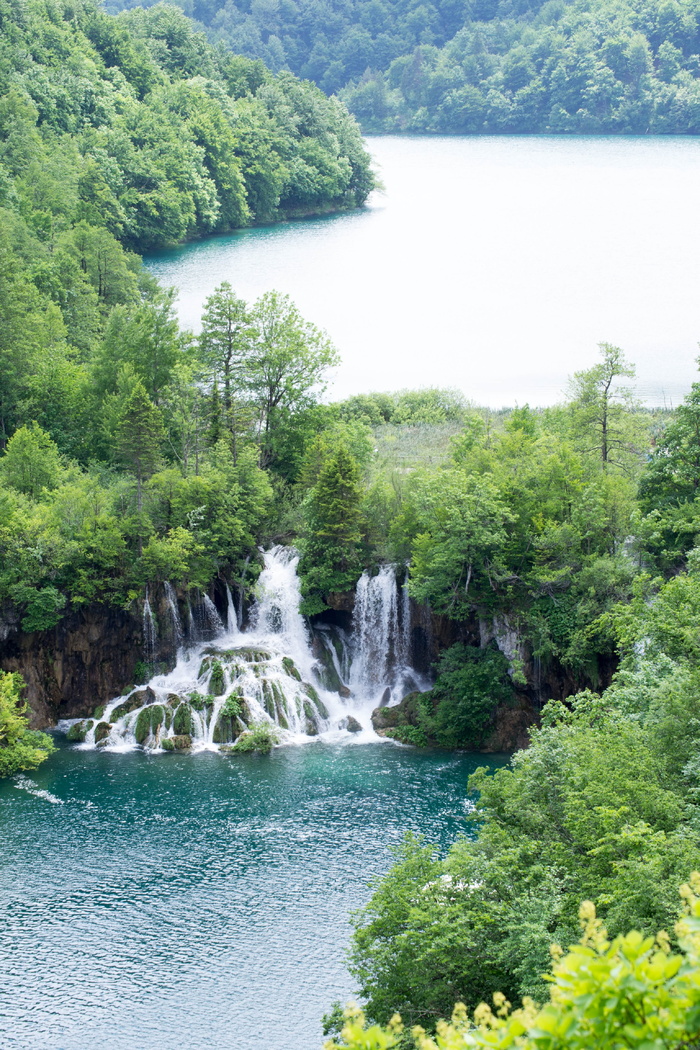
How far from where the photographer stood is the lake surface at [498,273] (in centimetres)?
7831

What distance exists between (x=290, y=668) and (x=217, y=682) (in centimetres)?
327

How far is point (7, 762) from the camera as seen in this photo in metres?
A: 42.2

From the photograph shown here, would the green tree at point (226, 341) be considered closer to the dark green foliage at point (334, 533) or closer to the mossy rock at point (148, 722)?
the dark green foliage at point (334, 533)

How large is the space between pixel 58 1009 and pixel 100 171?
8016 centimetres

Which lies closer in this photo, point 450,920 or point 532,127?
point 450,920

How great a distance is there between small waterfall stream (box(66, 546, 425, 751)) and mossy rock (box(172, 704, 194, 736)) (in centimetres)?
4

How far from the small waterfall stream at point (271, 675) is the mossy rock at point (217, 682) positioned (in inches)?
1.6

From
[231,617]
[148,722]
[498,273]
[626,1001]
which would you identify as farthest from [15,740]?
[498,273]

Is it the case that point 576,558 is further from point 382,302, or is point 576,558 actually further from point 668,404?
point 382,302

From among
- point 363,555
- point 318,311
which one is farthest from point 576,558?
point 318,311

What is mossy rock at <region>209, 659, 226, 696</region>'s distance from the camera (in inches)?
1834

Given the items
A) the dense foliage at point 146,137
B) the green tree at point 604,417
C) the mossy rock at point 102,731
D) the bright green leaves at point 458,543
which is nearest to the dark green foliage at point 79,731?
the mossy rock at point 102,731

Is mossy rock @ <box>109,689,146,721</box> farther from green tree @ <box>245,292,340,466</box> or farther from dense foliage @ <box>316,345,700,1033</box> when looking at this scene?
green tree @ <box>245,292,340,466</box>

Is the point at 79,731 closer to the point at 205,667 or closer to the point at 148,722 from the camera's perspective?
the point at 148,722
